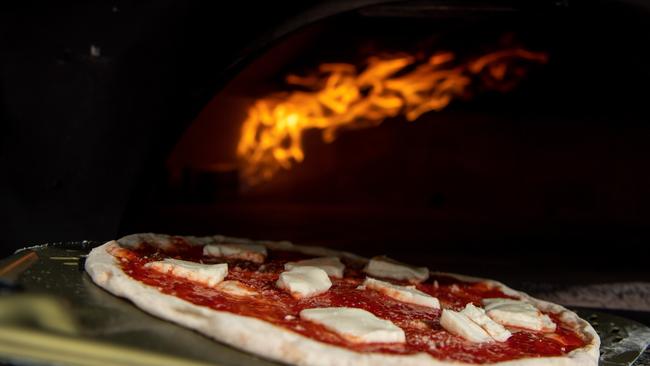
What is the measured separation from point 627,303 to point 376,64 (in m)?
2.27

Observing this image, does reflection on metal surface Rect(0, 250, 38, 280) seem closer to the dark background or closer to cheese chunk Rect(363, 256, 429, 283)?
the dark background

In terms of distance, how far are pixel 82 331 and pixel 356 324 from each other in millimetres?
589

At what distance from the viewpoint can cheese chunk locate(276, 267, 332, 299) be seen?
1641mm

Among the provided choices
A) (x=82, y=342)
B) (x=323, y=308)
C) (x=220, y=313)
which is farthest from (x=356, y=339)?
(x=82, y=342)

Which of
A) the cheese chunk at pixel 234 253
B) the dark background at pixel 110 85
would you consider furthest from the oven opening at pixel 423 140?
the cheese chunk at pixel 234 253

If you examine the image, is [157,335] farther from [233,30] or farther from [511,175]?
[511,175]

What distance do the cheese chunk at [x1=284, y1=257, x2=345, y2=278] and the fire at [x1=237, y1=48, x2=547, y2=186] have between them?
7.80ft

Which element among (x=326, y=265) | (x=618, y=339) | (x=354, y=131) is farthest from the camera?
(x=354, y=131)

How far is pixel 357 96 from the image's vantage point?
14.5 ft

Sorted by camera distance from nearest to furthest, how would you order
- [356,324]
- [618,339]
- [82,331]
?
[82,331] < [356,324] < [618,339]

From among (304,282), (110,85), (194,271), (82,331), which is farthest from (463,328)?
(110,85)

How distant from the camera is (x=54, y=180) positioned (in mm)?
2381

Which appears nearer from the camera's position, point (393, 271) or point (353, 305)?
point (353, 305)

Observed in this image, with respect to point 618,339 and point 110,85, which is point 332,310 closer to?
point 618,339
